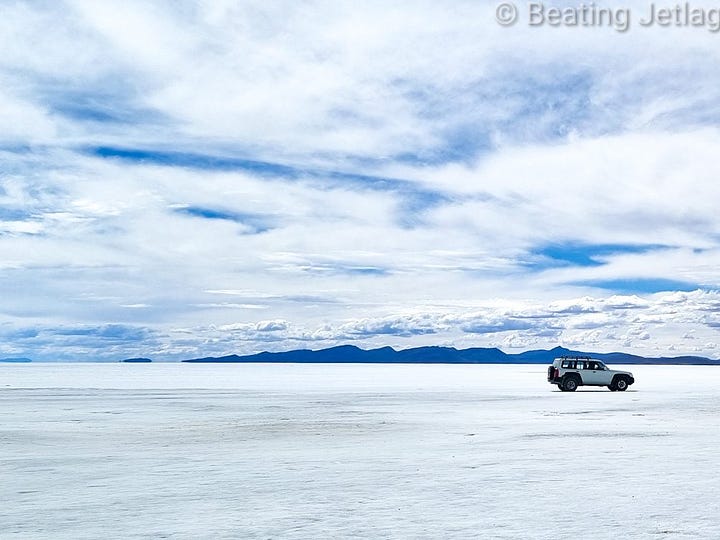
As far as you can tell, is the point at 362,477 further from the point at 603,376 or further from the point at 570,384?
the point at 603,376

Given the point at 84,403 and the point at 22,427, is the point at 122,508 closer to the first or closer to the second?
the point at 22,427

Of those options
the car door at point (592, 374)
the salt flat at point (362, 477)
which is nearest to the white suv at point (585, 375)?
the car door at point (592, 374)

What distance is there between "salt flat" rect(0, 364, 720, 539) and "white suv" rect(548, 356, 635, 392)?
17.6 m

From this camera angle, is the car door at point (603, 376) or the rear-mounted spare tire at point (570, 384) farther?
the rear-mounted spare tire at point (570, 384)

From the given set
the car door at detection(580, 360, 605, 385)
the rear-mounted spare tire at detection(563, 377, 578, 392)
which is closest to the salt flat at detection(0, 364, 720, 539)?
the car door at detection(580, 360, 605, 385)

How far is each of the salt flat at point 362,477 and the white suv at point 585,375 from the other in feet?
57.7

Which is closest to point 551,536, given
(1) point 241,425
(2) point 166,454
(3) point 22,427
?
(2) point 166,454

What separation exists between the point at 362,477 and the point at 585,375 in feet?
110

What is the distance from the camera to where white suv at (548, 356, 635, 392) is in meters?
44.8

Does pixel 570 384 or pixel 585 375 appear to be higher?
pixel 585 375

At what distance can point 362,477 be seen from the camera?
45.3 ft

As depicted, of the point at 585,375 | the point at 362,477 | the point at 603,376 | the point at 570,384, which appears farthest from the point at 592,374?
the point at 362,477

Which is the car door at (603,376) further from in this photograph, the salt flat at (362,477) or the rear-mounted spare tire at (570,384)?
the salt flat at (362,477)

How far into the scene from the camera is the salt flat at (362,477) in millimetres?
9836
